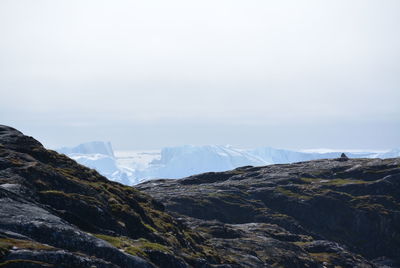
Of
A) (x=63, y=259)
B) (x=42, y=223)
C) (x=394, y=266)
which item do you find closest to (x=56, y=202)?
(x=42, y=223)

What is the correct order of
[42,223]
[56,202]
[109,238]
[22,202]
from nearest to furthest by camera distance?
[42,223] → [22,202] → [109,238] → [56,202]

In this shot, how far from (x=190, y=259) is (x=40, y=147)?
40.7 m

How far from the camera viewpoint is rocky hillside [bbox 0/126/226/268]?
2210 inches

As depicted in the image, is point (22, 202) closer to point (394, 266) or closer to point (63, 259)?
point (63, 259)

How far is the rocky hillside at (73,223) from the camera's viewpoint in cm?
5612

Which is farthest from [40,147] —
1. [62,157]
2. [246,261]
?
[246,261]

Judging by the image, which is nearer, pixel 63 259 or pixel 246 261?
pixel 63 259

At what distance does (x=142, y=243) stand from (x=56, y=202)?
1325cm

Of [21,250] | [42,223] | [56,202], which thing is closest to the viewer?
[21,250]

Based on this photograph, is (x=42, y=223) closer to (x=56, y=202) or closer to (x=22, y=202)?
(x=22, y=202)

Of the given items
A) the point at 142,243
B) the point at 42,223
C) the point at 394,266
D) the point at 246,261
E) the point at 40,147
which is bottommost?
the point at 394,266

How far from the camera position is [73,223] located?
72.1 m

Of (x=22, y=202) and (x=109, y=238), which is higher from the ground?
(x=22, y=202)

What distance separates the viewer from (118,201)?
301 ft
